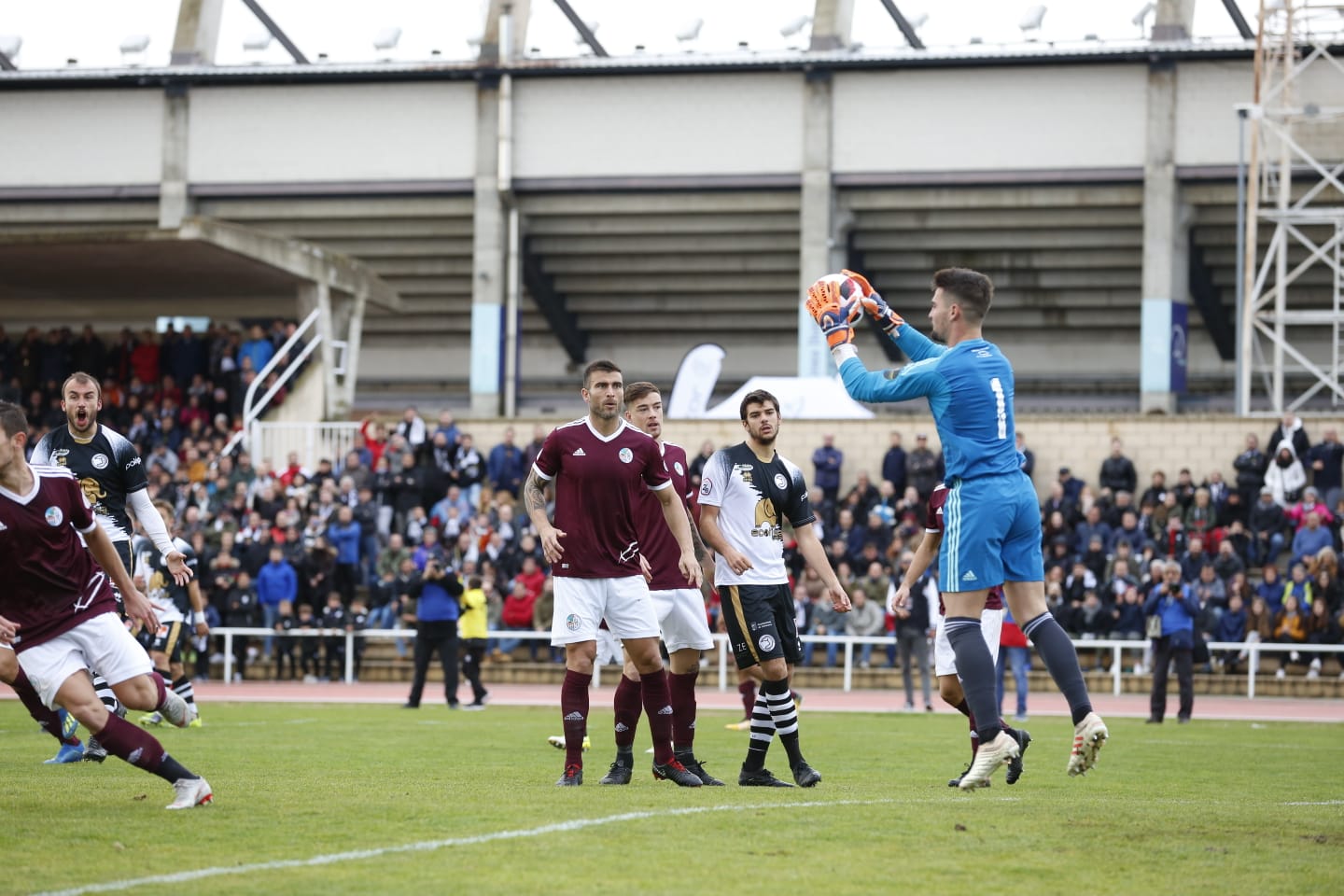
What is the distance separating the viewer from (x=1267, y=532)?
2570cm

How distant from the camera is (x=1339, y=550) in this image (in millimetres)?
25125

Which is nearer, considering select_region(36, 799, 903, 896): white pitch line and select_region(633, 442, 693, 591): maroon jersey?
select_region(36, 799, 903, 896): white pitch line

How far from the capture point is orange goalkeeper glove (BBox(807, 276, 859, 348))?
900 centimetres

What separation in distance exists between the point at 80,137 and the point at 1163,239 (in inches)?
870

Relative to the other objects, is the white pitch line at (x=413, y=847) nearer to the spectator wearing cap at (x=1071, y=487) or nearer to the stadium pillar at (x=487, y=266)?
the spectator wearing cap at (x=1071, y=487)

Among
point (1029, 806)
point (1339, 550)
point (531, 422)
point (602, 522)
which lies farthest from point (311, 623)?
point (1029, 806)

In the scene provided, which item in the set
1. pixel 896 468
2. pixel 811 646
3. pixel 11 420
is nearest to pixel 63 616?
pixel 11 420

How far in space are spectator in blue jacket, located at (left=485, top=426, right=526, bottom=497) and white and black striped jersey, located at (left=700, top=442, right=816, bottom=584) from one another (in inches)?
741

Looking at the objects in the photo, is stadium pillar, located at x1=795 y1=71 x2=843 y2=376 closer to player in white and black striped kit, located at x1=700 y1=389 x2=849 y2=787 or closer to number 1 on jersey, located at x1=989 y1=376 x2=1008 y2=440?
player in white and black striped kit, located at x1=700 y1=389 x2=849 y2=787

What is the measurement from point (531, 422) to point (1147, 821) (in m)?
24.0

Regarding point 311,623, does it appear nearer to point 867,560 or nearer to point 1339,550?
point 867,560

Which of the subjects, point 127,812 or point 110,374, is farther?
point 110,374

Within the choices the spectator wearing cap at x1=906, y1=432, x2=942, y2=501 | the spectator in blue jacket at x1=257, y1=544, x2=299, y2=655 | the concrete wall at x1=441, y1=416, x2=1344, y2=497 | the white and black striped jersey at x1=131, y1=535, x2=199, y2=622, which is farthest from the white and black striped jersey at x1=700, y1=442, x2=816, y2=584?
the concrete wall at x1=441, y1=416, x2=1344, y2=497

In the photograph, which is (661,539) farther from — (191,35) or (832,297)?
(191,35)
